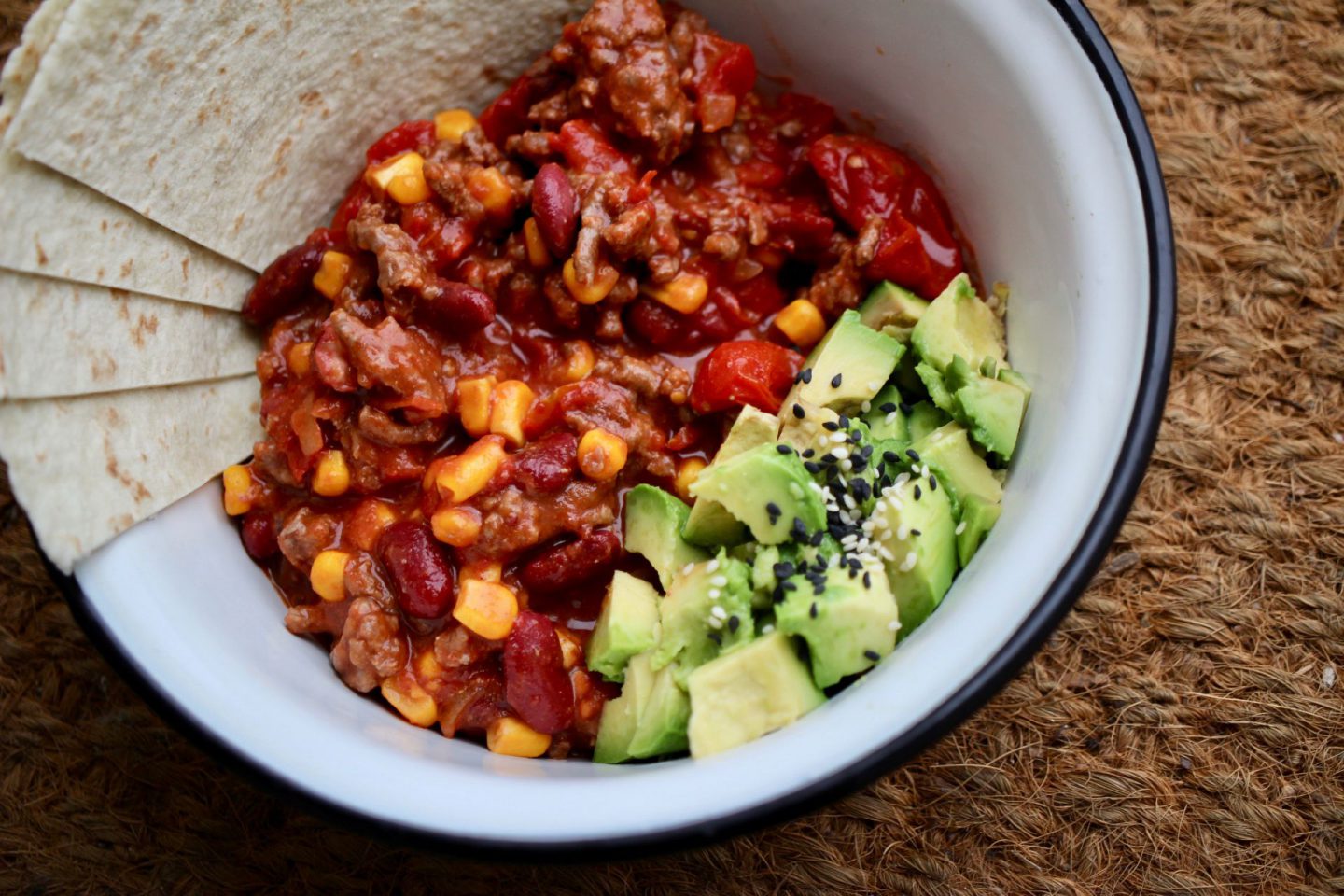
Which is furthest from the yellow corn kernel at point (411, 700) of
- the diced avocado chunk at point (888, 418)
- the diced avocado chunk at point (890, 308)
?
the diced avocado chunk at point (890, 308)

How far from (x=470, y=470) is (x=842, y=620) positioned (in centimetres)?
97

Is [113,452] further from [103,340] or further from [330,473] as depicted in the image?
[330,473]

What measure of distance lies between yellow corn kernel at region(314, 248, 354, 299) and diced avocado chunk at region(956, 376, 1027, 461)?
165 cm

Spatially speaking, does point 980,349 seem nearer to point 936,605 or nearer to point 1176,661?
point 936,605

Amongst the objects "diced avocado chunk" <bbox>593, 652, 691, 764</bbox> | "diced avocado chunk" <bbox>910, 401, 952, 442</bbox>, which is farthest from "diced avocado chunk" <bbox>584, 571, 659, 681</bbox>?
"diced avocado chunk" <bbox>910, 401, 952, 442</bbox>

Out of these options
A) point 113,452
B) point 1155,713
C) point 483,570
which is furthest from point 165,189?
point 1155,713

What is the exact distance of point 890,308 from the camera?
296 cm

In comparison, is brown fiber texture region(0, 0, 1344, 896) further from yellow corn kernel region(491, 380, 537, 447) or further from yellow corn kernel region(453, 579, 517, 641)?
yellow corn kernel region(491, 380, 537, 447)

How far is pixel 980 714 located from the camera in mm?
3225

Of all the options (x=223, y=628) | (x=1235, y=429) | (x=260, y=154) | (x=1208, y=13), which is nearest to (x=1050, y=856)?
(x=1235, y=429)

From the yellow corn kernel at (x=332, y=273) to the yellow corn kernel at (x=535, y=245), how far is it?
1.61ft

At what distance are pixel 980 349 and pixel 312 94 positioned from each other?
75.9 inches

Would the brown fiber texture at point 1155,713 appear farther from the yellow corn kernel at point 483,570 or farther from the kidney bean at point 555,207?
the kidney bean at point 555,207

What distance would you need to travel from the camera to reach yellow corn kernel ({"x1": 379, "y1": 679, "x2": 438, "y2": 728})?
2.77 metres
